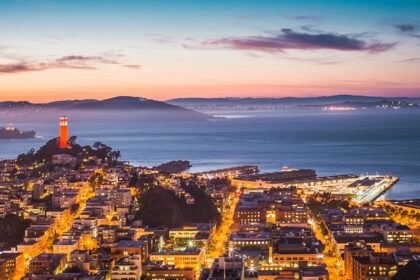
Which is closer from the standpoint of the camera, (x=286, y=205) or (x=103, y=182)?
(x=286, y=205)

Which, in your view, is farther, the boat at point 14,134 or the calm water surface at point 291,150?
the boat at point 14,134

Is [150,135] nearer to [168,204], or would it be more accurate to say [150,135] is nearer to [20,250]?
[168,204]

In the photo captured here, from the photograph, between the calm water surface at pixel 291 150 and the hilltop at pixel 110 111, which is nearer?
the calm water surface at pixel 291 150

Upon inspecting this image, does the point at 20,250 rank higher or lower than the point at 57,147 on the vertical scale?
lower

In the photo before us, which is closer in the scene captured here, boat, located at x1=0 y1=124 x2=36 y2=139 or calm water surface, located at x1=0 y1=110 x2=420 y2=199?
calm water surface, located at x1=0 y1=110 x2=420 y2=199

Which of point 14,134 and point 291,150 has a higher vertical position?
point 14,134

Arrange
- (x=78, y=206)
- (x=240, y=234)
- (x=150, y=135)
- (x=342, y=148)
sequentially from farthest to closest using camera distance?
1. (x=150, y=135)
2. (x=342, y=148)
3. (x=78, y=206)
4. (x=240, y=234)

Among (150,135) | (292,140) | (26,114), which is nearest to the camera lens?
(292,140)

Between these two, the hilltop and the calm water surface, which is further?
the hilltop

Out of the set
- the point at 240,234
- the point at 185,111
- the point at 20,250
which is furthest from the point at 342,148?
the point at 185,111

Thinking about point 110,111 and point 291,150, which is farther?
point 110,111
